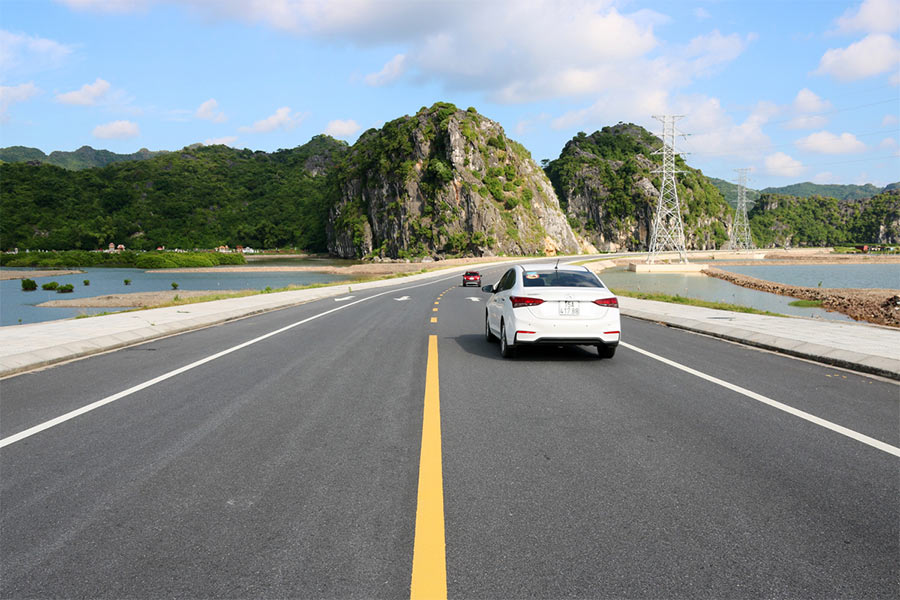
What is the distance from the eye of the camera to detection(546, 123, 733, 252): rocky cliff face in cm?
15988

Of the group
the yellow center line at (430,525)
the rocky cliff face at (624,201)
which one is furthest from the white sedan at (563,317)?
the rocky cliff face at (624,201)

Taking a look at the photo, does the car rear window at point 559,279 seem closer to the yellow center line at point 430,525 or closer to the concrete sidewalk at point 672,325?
the concrete sidewalk at point 672,325

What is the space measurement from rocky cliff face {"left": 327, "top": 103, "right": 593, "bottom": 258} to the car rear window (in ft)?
325

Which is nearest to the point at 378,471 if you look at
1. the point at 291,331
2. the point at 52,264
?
the point at 291,331

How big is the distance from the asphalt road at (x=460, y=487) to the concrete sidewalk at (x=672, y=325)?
5.99 ft

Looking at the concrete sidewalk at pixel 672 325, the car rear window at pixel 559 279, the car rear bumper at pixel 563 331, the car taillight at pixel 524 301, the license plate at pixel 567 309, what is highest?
the car rear window at pixel 559 279

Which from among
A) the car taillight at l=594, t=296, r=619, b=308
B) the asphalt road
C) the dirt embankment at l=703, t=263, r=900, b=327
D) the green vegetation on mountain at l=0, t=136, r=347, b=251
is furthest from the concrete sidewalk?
the green vegetation on mountain at l=0, t=136, r=347, b=251

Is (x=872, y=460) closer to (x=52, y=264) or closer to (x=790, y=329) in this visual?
(x=790, y=329)

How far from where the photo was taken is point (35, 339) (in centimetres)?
1147

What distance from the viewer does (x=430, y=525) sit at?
3.33m

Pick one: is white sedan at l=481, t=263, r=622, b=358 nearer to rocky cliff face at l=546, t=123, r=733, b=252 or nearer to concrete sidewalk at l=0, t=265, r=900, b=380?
concrete sidewalk at l=0, t=265, r=900, b=380

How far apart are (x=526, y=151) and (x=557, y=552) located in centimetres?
15585

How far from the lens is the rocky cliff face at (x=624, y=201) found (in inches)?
6294

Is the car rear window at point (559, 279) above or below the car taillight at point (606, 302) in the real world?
above
